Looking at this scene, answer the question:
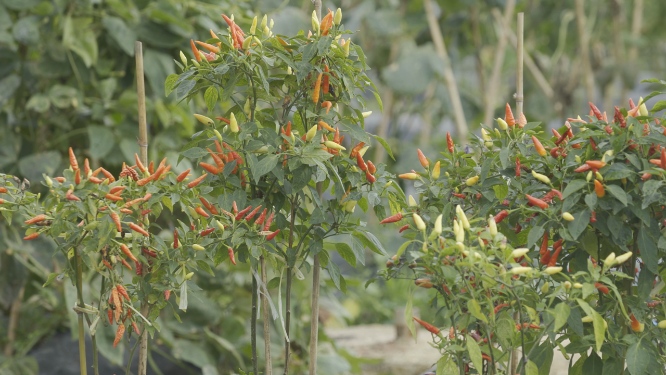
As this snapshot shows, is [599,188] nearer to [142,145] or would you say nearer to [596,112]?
[596,112]

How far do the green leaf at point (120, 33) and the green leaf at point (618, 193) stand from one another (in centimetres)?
122

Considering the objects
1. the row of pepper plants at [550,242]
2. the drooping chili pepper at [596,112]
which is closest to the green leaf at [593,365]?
the row of pepper plants at [550,242]

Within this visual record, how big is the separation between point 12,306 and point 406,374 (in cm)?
136

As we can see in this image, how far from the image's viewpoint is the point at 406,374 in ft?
7.20

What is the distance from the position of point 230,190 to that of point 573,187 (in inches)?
17.9

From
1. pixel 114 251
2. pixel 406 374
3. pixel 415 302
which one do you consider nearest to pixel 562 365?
pixel 406 374

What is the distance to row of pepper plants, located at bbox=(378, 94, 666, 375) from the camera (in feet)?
2.23

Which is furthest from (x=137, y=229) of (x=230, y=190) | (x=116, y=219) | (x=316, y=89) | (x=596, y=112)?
(x=596, y=112)

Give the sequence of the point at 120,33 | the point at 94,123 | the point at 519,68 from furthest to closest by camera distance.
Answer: the point at 94,123 < the point at 120,33 < the point at 519,68

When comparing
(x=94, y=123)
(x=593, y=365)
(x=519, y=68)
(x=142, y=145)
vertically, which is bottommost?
(x=593, y=365)

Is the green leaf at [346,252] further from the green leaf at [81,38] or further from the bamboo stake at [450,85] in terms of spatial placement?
the bamboo stake at [450,85]

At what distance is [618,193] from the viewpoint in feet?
2.24

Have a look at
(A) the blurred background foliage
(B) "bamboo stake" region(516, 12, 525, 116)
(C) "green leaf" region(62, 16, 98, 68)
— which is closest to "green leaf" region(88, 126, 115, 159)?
(A) the blurred background foliage

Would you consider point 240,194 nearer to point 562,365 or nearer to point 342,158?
point 342,158
